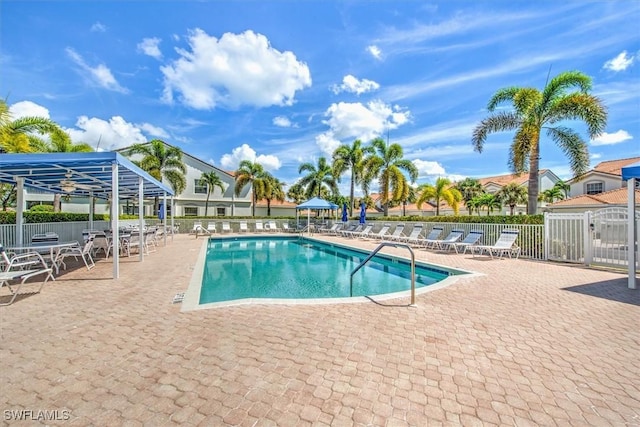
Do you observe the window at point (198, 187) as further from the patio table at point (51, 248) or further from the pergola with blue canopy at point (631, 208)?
the pergola with blue canopy at point (631, 208)

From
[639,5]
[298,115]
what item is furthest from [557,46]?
[298,115]

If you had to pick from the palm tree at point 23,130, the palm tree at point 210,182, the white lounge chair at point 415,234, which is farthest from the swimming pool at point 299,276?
the palm tree at point 210,182

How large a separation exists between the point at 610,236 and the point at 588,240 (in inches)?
22.3

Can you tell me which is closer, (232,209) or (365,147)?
(365,147)

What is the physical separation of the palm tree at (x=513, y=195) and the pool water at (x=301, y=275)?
1294 inches

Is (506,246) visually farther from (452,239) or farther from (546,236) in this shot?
(452,239)

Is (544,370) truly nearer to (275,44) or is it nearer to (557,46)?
(557,46)

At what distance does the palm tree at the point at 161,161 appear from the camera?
86.8ft

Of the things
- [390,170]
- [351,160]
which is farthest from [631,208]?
[351,160]

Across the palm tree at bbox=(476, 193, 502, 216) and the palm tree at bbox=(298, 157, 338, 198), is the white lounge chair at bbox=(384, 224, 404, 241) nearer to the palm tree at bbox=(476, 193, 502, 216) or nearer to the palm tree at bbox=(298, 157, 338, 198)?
the palm tree at bbox=(298, 157, 338, 198)

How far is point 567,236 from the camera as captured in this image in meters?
10.1

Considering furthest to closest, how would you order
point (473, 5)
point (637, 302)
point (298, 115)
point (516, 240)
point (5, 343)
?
point (298, 115) < point (516, 240) < point (473, 5) < point (637, 302) < point (5, 343)

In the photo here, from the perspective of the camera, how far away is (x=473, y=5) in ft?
28.7

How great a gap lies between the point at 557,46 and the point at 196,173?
32104 mm
